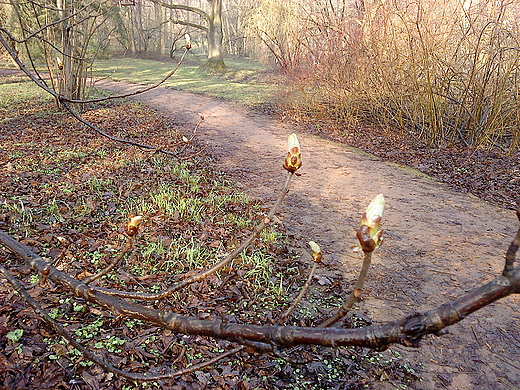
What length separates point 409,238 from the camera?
4.54 metres

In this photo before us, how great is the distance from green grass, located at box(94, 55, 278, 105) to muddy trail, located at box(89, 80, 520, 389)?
7.18 meters

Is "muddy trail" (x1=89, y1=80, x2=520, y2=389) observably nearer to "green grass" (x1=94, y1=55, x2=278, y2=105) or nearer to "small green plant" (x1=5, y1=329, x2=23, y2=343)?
"small green plant" (x1=5, y1=329, x2=23, y2=343)

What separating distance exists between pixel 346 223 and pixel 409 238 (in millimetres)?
750

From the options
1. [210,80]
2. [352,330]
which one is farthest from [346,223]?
[210,80]

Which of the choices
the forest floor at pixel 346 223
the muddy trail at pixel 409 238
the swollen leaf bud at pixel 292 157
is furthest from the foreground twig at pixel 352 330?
the muddy trail at pixel 409 238

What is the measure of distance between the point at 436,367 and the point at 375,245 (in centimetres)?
237

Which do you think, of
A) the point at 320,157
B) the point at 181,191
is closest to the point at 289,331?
the point at 181,191

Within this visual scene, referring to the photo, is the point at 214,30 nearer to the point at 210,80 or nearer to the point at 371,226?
the point at 210,80

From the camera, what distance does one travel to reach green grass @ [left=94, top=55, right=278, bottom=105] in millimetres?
15790

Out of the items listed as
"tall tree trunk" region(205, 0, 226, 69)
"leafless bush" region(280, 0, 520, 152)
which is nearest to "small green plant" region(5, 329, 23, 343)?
"leafless bush" region(280, 0, 520, 152)

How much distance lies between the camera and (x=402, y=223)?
16.2ft

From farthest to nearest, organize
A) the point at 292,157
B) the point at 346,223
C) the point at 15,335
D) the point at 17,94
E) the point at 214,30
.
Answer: the point at 214,30 → the point at 17,94 → the point at 346,223 → the point at 15,335 → the point at 292,157

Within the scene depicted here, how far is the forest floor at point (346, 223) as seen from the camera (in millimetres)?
2574

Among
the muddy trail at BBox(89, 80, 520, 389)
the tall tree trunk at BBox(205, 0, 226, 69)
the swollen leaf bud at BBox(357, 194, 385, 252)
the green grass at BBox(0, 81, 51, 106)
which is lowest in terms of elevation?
the muddy trail at BBox(89, 80, 520, 389)
